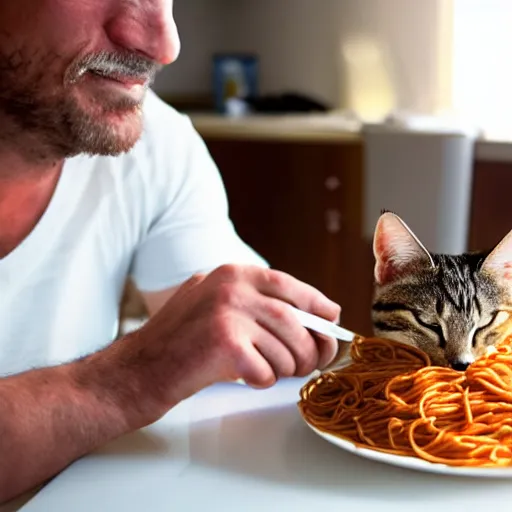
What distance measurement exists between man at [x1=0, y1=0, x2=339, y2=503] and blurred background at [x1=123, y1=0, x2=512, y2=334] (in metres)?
0.53

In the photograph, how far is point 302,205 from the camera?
2.24m

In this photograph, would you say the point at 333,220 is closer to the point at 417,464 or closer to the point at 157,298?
the point at 157,298

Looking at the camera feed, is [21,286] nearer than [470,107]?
Yes

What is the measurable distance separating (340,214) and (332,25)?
804mm

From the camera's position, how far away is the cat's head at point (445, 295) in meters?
0.68

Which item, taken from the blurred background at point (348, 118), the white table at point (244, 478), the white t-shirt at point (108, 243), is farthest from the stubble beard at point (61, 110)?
the blurred background at point (348, 118)

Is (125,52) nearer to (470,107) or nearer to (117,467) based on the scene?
(117,467)

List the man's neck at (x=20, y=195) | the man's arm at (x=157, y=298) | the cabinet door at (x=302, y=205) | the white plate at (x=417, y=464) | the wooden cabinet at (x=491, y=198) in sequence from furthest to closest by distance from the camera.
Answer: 1. the cabinet door at (x=302, y=205)
2. the wooden cabinet at (x=491, y=198)
3. the man's arm at (x=157, y=298)
4. the man's neck at (x=20, y=195)
5. the white plate at (x=417, y=464)

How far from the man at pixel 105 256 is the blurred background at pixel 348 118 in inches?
20.8

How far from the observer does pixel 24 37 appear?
93 cm

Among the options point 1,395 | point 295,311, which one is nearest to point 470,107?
point 295,311

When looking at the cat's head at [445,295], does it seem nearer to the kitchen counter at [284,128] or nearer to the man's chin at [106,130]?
the man's chin at [106,130]

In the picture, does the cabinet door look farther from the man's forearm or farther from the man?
the man's forearm

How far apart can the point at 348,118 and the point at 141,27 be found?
60.5 inches
